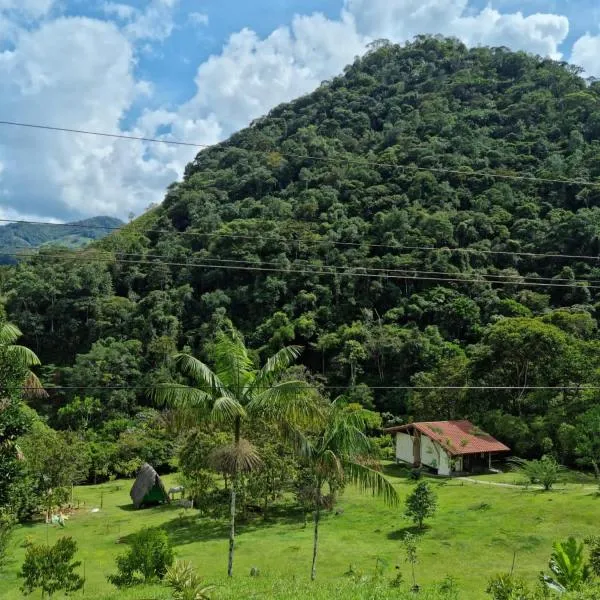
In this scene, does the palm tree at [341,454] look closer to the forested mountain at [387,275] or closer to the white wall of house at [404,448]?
the forested mountain at [387,275]

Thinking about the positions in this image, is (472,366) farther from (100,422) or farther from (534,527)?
(100,422)

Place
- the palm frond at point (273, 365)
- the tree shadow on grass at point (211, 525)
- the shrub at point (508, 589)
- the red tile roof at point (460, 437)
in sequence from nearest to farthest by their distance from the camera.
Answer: the shrub at point (508, 589) → the palm frond at point (273, 365) → the tree shadow on grass at point (211, 525) → the red tile roof at point (460, 437)

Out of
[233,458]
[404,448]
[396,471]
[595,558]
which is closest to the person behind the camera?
[595,558]

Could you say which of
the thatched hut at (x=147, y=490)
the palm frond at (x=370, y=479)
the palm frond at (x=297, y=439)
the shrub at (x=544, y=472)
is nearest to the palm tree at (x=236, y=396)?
the palm frond at (x=297, y=439)

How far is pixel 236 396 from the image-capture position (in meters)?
13.0

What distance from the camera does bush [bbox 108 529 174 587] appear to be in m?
11.6

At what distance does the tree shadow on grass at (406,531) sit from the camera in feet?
58.6

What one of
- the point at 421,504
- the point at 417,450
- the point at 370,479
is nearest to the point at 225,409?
the point at 370,479

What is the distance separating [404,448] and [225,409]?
22951 millimetres

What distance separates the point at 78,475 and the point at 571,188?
53.8 metres

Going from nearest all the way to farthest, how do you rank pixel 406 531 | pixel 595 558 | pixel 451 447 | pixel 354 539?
1. pixel 595 558
2. pixel 354 539
3. pixel 406 531
4. pixel 451 447

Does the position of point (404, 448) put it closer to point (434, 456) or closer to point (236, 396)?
point (434, 456)

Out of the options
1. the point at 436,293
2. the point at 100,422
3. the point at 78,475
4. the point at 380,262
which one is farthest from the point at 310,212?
the point at 78,475

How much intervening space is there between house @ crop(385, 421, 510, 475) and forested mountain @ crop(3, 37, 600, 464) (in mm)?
1701
